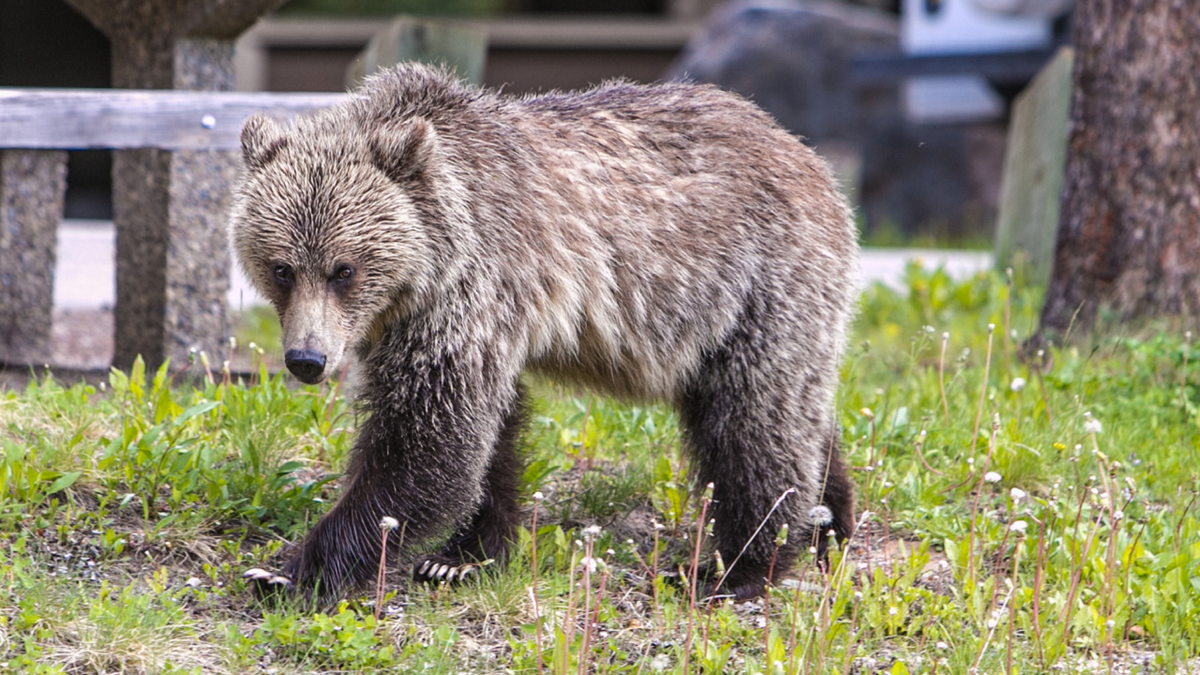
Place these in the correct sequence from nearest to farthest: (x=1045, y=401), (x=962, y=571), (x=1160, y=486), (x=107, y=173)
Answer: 1. (x=962, y=571)
2. (x=1160, y=486)
3. (x=1045, y=401)
4. (x=107, y=173)

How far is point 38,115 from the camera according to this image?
478 cm

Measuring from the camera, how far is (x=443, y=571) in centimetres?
370

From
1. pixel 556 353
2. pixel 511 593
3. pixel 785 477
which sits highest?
pixel 556 353

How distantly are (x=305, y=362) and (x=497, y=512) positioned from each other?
0.98 metres

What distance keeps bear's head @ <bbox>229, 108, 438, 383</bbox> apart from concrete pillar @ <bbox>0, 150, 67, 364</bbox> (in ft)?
8.55

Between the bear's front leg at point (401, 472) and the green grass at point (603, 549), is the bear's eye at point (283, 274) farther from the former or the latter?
the green grass at point (603, 549)

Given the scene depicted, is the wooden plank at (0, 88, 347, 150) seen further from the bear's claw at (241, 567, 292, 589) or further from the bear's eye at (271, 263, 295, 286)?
the bear's claw at (241, 567, 292, 589)

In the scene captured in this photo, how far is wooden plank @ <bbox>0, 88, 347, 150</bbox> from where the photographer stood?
477 cm

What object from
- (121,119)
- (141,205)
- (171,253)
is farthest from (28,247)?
(121,119)

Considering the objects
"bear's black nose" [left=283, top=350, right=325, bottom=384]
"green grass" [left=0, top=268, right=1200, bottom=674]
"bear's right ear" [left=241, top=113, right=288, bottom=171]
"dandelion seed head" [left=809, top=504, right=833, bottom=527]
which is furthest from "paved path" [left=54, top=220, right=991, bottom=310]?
"dandelion seed head" [left=809, top=504, right=833, bottom=527]

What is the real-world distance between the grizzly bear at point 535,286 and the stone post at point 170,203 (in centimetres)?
177

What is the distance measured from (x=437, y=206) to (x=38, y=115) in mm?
2233

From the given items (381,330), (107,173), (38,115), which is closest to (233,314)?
(38,115)

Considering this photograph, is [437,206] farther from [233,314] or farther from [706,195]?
[233,314]
